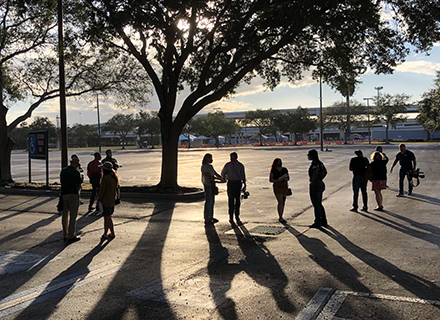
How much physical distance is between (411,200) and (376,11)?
6124 millimetres

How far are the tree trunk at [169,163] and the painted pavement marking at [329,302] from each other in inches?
421

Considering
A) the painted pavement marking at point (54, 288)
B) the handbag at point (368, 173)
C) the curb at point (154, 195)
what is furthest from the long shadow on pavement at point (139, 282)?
the handbag at point (368, 173)

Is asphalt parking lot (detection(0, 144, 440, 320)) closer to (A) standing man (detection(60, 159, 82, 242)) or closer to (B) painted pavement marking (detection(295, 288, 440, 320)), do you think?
(B) painted pavement marking (detection(295, 288, 440, 320))

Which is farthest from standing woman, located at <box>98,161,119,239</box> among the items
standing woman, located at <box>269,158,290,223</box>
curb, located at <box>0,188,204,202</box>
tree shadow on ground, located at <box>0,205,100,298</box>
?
curb, located at <box>0,188,204,202</box>

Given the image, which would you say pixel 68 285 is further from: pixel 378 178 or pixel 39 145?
pixel 39 145

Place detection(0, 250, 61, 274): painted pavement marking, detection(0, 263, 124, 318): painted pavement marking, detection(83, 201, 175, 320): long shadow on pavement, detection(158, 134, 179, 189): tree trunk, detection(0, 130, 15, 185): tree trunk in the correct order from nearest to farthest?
detection(83, 201, 175, 320): long shadow on pavement
detection(0, 263, 124, 318): painted pavement marking
detection(0, 250, 61, 274): painted pavement marking
detection(158, 134, 179, 189): tree trunk
detection(0, 130, 15, 185): tree trunk

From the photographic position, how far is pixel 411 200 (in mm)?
12445

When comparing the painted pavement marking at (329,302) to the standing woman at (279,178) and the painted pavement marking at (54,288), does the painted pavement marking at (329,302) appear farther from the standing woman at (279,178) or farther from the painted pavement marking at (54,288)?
the standing woman at (279,178)

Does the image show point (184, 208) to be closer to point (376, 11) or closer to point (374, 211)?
point (374, 211)

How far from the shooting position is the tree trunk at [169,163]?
603 inches

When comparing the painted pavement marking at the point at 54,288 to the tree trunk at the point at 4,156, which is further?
the tree trunk at the point at 4,156

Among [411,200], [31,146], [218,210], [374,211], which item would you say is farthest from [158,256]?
[31,146]

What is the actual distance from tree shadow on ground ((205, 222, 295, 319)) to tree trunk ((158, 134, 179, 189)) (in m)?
7.15

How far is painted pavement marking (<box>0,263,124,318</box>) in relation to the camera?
4.89 meters
